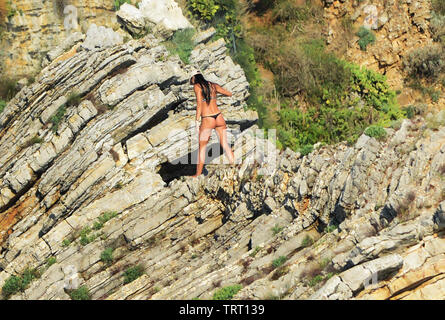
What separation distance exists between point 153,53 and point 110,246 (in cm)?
526

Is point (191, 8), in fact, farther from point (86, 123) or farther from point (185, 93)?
point (86, 123)

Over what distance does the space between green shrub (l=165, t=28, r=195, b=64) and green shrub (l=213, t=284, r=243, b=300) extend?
7.01 m

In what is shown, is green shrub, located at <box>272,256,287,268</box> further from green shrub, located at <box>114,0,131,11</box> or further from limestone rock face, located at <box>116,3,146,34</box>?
green shrub, located at <box>114,0,131,11</box>

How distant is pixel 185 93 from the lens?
45.6 ft

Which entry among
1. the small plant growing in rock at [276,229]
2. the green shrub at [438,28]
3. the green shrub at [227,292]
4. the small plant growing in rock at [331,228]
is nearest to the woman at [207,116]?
the small plant growing in rock at [276,229]

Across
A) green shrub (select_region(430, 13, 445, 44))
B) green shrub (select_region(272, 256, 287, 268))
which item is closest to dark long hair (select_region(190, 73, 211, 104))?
green shrub (select_region(272, 256, 287, 268))

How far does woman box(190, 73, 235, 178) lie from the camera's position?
42.5 ft

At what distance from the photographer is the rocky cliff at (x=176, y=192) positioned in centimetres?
992

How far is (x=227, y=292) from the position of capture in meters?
9.95

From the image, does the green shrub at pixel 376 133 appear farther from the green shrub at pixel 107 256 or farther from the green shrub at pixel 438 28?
the green shrub at pixel 107 256

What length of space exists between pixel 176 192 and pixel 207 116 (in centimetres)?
198

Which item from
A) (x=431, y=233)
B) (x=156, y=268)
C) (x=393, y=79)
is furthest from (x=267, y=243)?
(x=393, y=79)

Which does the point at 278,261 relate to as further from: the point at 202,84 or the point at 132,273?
the point at 202,84

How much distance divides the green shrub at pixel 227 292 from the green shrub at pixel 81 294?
119 inches
